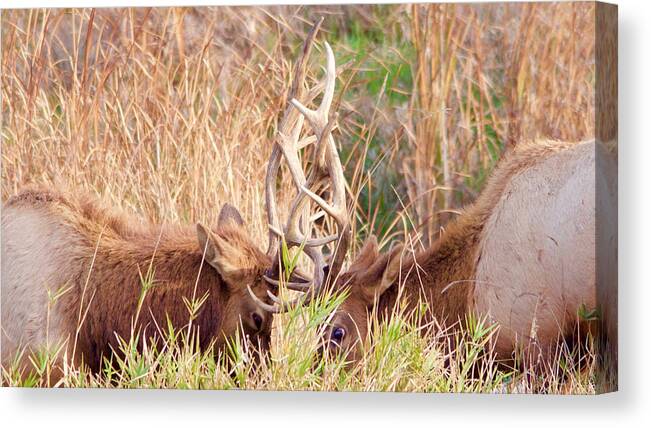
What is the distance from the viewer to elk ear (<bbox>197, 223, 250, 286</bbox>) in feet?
24.4

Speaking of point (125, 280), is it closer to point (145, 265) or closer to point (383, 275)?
point (145, 265)

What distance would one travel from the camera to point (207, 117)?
25.5 feet

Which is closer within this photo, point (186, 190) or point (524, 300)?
point (524, 300)

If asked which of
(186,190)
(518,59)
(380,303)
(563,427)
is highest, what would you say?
(518,59)

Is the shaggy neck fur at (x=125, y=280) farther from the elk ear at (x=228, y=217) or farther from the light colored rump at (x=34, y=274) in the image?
the elk ear at (x=228, y=217)

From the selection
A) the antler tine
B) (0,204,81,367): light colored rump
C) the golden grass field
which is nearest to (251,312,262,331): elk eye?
the golden grass field

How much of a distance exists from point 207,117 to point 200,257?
720 mm

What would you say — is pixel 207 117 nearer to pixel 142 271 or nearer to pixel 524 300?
pixel 142 271

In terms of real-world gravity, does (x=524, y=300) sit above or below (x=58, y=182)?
below

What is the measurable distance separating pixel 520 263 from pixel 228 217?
139 cm

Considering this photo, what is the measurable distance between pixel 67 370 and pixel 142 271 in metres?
0.59

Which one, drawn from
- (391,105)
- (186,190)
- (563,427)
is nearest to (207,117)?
(186,190)

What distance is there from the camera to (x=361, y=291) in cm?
744

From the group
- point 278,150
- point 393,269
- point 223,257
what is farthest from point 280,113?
point 393,269
